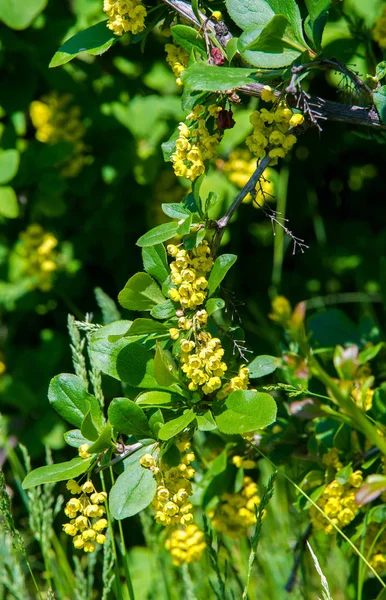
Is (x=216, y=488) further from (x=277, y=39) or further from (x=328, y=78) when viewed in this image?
(x=328, y=78)

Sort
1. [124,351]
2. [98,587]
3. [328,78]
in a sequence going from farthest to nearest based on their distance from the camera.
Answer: [98,587] → [328,78] → [124,351]

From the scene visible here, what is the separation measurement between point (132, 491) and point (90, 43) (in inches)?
24.7

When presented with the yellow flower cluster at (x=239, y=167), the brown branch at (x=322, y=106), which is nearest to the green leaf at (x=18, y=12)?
the yellow flower cluster at (x=239, y=167)

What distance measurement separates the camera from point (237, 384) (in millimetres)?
928

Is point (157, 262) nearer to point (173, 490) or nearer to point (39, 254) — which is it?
point (173, 490)

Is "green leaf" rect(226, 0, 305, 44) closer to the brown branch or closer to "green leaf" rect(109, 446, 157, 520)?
the brown branch

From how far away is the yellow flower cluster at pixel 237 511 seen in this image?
1256mm

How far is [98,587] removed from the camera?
204 cm

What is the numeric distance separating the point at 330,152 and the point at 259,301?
0.53 meters

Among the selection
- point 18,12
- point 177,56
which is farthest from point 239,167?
point 177,56

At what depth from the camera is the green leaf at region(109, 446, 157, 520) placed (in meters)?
0.84

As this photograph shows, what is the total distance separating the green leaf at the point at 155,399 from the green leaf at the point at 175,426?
1.6 inches

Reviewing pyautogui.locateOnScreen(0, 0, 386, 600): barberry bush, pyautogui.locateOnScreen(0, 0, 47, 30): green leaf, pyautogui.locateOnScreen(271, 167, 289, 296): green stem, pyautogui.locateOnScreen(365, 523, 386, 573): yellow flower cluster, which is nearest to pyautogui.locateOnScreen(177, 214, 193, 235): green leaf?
pyautogui.locateOnScreen(0, 0, 386, 600): barberry bush

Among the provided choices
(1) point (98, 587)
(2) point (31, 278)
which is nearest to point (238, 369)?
(2) point (31, 278)
